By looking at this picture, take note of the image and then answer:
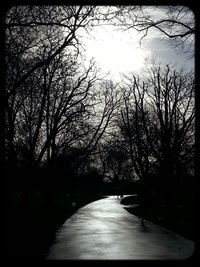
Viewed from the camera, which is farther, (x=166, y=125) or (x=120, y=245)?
(x=166, y=125)

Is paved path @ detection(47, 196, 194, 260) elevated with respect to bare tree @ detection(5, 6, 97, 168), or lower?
lower

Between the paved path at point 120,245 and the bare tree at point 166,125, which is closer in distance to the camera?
the paved path at point 120,245

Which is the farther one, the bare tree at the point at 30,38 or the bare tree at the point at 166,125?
the bare tree at the point at 166,125

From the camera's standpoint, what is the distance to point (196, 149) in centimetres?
305

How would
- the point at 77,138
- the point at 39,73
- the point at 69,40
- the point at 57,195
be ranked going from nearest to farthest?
the point at 69,40
the point at 39,73
the point at 77,138
the point at 57,195

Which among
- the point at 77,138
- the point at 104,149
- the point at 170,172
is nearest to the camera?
the point at 170,172

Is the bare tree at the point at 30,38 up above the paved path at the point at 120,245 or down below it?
above

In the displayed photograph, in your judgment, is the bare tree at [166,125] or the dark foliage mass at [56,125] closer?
the dark foliage mass at [56,125]

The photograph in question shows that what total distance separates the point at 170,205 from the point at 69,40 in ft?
39.9

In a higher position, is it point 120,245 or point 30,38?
point 30,38

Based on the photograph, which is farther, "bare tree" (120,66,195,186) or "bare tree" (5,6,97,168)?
"bare tree" (120,66,195,186)

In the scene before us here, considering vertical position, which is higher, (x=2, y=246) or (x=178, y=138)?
(x=178, y=138)
